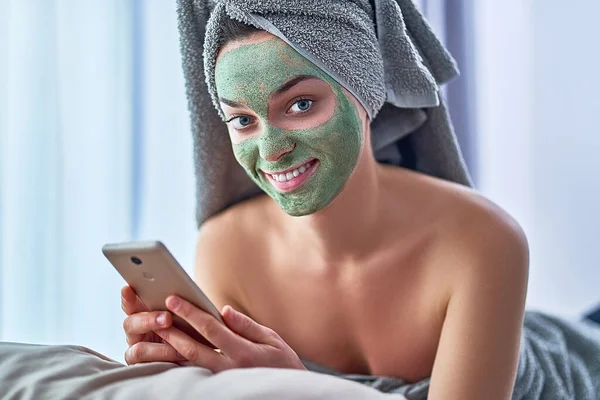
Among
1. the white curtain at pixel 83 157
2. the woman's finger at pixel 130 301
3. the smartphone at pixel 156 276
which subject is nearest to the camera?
the smartphone at pixel 156 276

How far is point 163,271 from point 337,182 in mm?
281

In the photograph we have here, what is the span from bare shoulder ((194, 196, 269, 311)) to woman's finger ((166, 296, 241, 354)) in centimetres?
36

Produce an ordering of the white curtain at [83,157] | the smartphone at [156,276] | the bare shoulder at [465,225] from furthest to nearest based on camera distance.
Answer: the white curtain at [83,157]
the bare shoulder at [465,225]
the smartphone at [156,276]

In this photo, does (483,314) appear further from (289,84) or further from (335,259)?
(289,84)

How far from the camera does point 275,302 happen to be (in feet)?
3.90

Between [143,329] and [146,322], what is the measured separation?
0.04ft

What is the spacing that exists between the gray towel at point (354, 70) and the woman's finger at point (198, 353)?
0.34m

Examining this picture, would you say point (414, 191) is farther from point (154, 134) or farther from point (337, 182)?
point (154, 134)

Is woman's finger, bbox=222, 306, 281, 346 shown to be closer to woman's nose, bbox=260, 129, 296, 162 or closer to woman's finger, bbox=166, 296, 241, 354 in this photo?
woman's finger, bbox=166, 296, 241, 354

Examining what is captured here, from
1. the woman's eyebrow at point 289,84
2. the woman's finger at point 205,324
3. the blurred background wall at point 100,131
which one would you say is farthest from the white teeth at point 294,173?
the blurred background wall at point 100,131

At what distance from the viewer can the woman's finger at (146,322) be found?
860mm

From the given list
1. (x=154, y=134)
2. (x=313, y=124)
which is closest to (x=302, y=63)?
(x=313, y=124)

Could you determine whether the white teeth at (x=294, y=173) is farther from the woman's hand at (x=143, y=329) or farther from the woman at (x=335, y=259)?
the woman's hand at (x=143, y=329)

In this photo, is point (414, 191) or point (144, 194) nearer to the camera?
point (414, 191)
